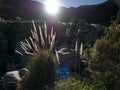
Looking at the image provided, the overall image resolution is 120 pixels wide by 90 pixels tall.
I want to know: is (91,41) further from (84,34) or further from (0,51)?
(0,51)

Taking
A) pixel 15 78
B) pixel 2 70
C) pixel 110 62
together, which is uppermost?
pixel 110 62

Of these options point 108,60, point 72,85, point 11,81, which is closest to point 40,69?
point 72,85

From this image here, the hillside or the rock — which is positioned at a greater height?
the hillside

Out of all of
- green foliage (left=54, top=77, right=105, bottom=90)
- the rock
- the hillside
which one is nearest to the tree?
green foliage (left=54, top=77, right=105, bottom=90)

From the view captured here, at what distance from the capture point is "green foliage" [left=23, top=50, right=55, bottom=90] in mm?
7316

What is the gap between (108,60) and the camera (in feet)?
24.6

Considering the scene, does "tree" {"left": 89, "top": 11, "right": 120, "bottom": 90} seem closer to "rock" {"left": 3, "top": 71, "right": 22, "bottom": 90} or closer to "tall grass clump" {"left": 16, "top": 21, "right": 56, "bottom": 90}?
"tall grass clump" {"left": 16, "top": 21, "right": 56, "bottom": 90}

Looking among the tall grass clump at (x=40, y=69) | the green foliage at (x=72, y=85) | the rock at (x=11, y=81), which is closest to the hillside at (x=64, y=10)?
the rock at (x=11, y=81)

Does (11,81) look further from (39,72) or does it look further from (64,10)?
(64,10)

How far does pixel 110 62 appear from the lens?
24.3 feet

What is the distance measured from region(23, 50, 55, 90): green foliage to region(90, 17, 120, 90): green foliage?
93 centimetres

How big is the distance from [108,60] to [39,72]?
4.65ft

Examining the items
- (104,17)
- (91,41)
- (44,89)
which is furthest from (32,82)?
(104,17)

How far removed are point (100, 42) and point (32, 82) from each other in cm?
164
